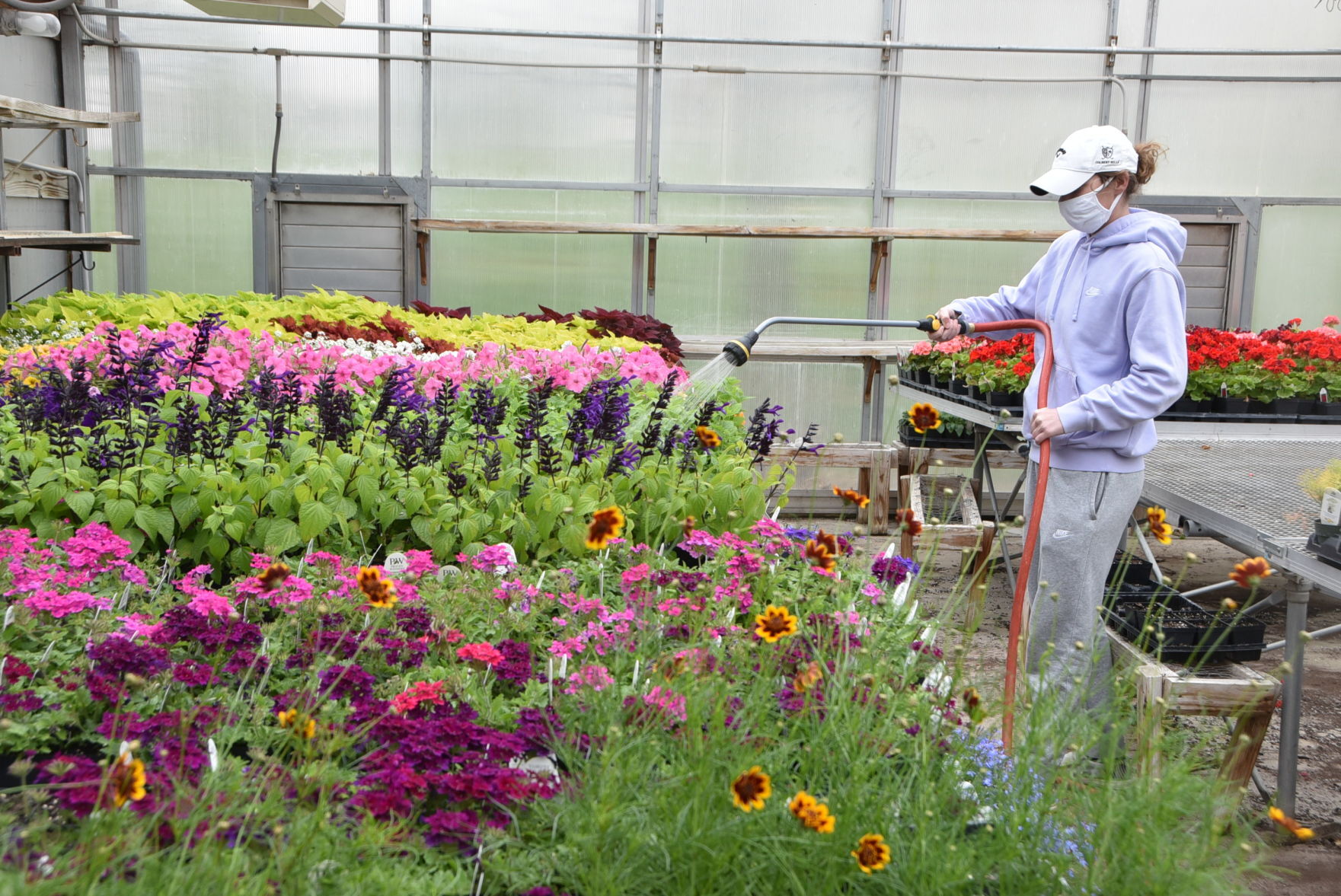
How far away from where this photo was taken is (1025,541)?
2377 millimetres

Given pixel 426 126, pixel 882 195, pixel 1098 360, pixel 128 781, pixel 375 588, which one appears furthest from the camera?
pixel 882 195

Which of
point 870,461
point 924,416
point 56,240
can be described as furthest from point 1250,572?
point 56,240

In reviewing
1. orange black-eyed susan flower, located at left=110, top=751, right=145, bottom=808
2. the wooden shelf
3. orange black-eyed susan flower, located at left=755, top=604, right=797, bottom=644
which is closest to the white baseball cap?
orange black-eyed susan flower, located at left=755, top=604, right=797, bottom=644

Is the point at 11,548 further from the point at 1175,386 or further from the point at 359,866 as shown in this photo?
the point at 1175,386

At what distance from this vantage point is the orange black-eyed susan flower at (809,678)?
165 centimetres

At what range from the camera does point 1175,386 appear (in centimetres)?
271

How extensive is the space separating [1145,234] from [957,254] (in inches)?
203

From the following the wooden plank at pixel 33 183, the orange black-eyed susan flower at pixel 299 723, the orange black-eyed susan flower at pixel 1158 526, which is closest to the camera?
the orange black-eyed susan flower at pixel 299 723

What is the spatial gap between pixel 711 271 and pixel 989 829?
6626mm

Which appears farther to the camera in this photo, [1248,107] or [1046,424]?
[1248,107]

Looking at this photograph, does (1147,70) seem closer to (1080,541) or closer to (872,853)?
(1080,541)

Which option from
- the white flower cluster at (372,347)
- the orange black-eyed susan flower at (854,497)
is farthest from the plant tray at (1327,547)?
the white flower cluster at (372,347)

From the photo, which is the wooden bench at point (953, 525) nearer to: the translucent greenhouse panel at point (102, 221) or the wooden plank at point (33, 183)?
the wooden plank at point (33, 183)

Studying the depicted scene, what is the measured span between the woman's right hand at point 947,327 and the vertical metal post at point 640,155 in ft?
16.4
